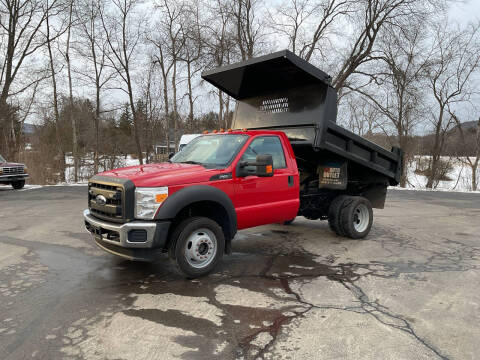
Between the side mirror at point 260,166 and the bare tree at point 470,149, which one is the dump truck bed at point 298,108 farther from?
the bare tree at point 470,149

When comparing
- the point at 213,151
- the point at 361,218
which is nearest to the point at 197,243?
the point at 213,151

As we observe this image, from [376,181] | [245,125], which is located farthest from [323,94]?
[376,181]

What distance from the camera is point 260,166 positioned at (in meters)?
4.61

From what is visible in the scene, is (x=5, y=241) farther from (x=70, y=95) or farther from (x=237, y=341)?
(x=70, y=95)

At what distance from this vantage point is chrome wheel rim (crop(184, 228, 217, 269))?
4.38 metres

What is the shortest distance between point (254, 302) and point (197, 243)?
1.09 metres

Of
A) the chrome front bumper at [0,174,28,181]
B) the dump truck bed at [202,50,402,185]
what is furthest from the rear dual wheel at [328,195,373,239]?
the chrome front bumper at [0,174,28,181]

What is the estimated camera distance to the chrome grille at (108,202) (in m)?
4.13

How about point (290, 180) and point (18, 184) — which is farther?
point (18, 184)

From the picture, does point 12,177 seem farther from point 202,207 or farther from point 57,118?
point 202,207

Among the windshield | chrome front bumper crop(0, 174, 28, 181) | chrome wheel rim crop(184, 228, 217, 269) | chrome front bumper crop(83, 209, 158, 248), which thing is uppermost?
the windshield

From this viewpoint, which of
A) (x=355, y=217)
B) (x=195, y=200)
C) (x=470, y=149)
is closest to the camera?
(x=195, y=200)

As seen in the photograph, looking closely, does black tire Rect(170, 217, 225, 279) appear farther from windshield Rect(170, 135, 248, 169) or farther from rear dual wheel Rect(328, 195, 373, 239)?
rear dual wheel Rect(328, 195, 373, 239)

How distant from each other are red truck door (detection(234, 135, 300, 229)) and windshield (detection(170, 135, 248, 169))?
0.19m
